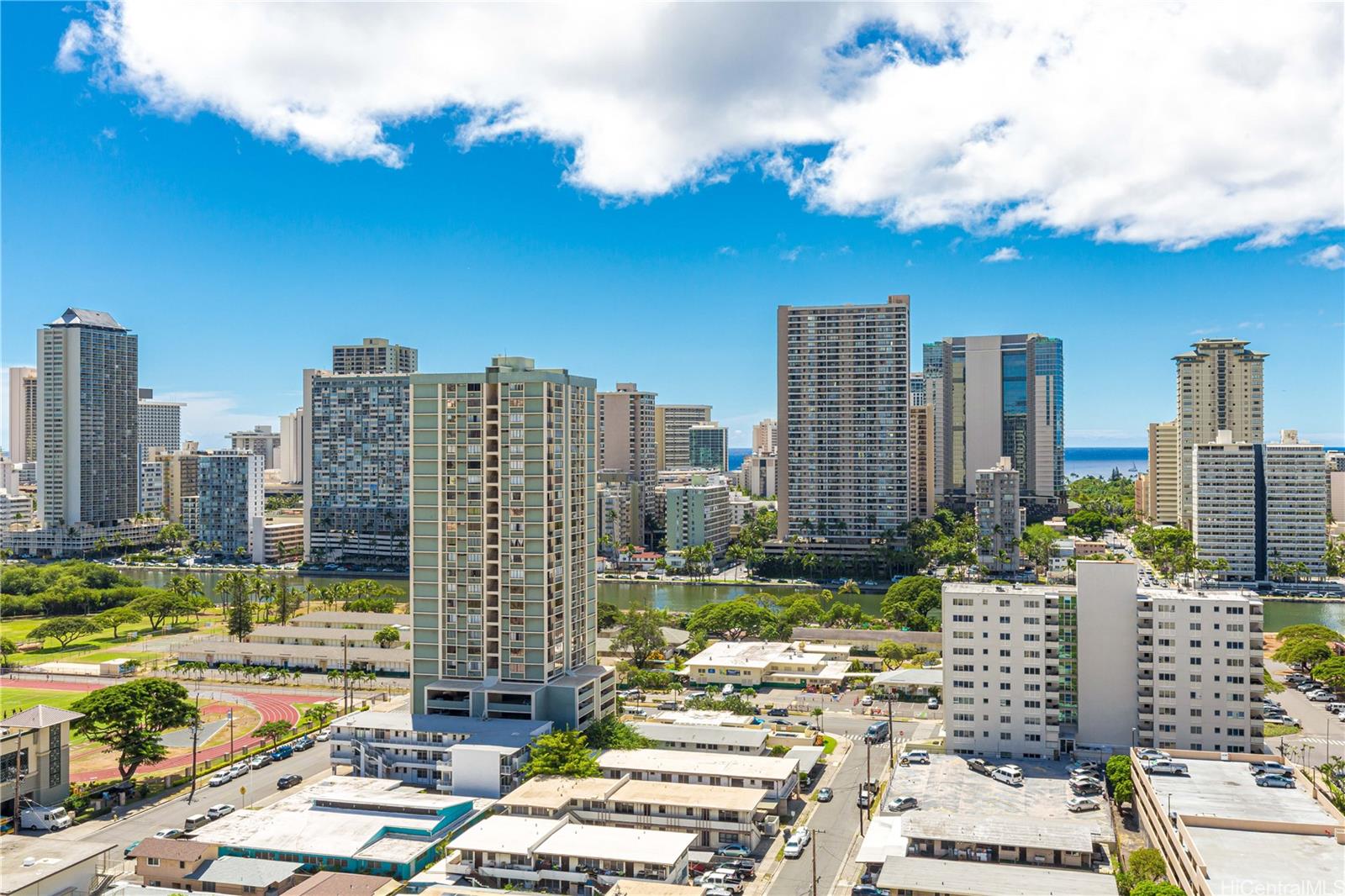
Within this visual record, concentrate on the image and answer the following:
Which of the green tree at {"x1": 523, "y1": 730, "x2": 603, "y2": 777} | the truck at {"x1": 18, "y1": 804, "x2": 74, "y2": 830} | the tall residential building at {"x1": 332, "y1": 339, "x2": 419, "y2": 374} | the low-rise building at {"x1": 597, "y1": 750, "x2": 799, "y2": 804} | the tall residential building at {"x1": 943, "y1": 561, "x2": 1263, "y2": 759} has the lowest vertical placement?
the truck at {"x1": 18, "y1": 804, "x2": 74, "y2": 830}

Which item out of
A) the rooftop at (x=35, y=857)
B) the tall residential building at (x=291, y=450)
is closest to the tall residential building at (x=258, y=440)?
the tall residential building at (x=291, y=450)

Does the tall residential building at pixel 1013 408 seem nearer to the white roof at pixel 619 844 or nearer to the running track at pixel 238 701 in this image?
the running track at pixel 238 701

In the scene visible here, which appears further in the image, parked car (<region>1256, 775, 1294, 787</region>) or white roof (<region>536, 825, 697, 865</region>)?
parked car (<region>1256, 775, 1294, 787</region>)

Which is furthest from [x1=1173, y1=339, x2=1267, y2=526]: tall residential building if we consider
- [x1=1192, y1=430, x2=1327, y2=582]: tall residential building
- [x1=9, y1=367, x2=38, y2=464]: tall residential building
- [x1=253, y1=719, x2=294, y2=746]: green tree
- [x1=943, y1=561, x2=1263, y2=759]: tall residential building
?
[x1=9, y1=367, x2=38, y2=464]: tall residential building

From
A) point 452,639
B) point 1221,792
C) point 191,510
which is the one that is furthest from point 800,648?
point 191,510

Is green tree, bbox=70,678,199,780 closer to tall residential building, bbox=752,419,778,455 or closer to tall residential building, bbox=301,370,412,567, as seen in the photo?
tall residential building, bbox=301,370,412,567

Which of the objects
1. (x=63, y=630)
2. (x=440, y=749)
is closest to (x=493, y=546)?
(x=440, y=749)
